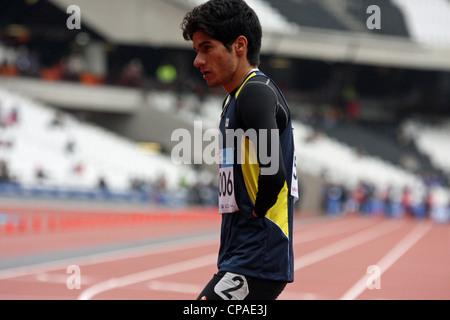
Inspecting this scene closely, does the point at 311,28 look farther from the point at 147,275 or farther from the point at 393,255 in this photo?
the point at 147,275

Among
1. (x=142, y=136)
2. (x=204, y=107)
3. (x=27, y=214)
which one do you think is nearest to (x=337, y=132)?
(x=204, y=107)

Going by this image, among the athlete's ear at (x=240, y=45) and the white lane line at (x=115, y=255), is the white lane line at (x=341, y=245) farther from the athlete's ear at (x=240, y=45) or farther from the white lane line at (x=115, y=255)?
the athlete's ear at (x=240, y=45)

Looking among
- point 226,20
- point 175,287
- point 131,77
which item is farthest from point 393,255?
point 131,77

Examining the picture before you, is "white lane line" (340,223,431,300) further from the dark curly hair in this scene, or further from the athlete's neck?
the dark curly hair

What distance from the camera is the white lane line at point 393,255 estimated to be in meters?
8.48

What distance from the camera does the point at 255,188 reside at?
2.79 meters

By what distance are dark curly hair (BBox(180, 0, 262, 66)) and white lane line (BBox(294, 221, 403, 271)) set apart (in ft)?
27.7

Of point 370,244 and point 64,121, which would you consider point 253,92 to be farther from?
point 64,121

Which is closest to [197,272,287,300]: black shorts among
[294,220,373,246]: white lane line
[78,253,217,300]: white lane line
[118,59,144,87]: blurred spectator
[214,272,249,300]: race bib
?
[214,272,249,300]: race bib

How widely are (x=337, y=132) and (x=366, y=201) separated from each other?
7.54 m

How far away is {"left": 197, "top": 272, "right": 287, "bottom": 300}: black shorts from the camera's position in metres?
2.73

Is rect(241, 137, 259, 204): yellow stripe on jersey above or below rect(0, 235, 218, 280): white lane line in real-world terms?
above

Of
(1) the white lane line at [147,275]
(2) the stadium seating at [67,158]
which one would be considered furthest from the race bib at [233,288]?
(2) the stadium seating at [67,158]
